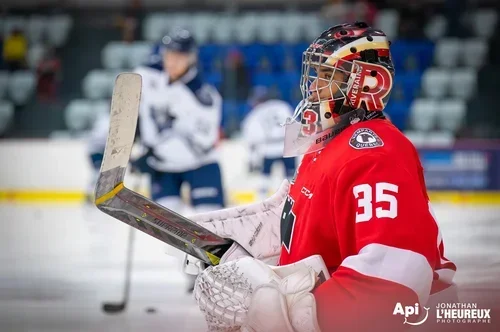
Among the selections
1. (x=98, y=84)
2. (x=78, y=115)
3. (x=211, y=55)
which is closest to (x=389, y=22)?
(x=211, y=55)

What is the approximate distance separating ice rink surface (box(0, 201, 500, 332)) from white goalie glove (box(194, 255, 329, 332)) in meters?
0.72

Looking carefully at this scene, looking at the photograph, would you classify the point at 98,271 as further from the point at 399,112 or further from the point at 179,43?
the point at 399,112

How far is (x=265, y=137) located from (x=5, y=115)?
10.8 feet

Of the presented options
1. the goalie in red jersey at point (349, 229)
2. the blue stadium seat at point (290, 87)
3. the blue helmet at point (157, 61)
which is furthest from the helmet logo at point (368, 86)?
the blue stadium seat at point (290, 87)

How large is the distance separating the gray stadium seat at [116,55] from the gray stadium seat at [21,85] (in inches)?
40.9

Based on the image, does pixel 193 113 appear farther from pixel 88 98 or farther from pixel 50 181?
pixel 88 98

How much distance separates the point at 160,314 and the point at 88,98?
6825 millimetres

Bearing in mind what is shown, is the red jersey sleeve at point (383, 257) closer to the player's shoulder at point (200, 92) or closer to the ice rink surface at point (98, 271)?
the ice rink surface at point (98, 271)

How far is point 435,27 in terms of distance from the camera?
1173 centimetres

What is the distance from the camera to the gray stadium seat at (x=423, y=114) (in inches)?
406

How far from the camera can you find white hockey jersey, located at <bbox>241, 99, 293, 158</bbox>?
354 inches

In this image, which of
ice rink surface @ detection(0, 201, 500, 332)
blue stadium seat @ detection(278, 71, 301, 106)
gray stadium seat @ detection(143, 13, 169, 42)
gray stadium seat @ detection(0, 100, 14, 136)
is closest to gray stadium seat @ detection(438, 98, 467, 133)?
ice rink surface @ detection(0, 201, 500, 332)

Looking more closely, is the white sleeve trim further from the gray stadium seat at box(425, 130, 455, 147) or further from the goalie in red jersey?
the gray stadium seat at box(425, 130, 455, 147)

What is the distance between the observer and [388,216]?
1566 mm
